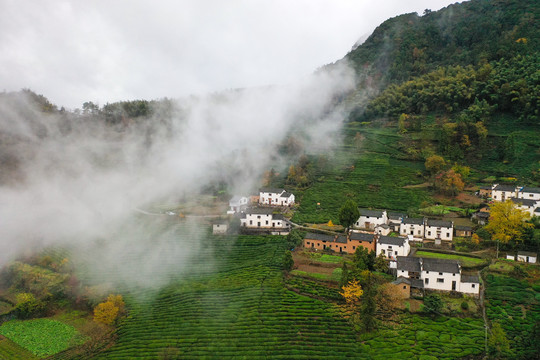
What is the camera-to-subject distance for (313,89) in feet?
250

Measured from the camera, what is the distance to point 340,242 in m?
30.3

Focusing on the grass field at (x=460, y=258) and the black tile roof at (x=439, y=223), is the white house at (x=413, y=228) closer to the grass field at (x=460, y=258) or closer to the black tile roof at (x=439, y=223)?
the black tile roof at (x=439, y=223)

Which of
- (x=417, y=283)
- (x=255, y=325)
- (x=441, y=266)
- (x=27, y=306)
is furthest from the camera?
(x=27, y=306)

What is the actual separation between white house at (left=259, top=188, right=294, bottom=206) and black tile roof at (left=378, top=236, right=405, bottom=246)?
46.8ft

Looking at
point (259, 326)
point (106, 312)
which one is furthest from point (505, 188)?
point (106, 312)

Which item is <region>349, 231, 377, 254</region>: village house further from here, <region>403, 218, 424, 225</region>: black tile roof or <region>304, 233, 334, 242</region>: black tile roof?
<region>403, 218, 424, 225</region>: black tile roof

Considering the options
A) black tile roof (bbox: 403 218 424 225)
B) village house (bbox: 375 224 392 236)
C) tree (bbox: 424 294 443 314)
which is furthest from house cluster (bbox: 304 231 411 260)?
tree (bbox: 424 294 443 314)

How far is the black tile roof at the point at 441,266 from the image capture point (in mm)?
23484

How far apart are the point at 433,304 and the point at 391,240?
7037mm

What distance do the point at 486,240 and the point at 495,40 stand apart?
166 ft

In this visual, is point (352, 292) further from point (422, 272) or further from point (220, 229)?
point (220, 229)

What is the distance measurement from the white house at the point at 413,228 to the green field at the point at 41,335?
25.7m

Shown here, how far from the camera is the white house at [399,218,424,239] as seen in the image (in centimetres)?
3094

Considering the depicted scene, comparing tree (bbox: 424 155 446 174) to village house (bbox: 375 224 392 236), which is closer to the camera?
village house (bbox: 375 224 392 236)
